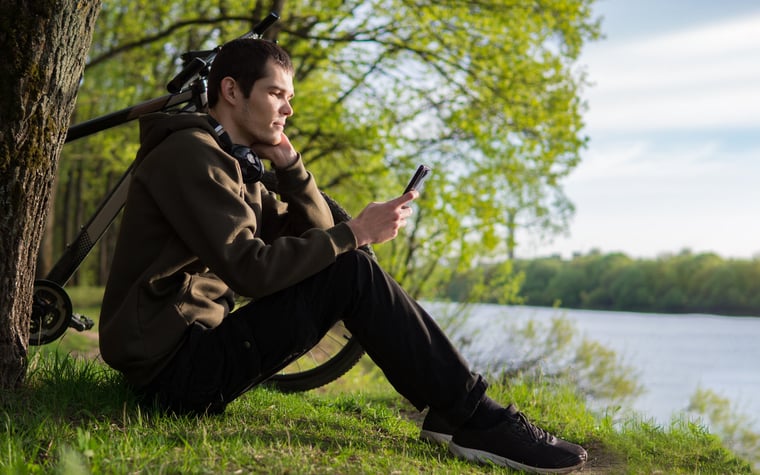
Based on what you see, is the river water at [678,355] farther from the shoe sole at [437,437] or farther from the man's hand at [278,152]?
the man's hand at [278,152]

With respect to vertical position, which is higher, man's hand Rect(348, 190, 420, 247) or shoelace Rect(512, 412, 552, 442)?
man's hand Rect(348, 190, 420, 247)

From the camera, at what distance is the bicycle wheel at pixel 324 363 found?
151 inches

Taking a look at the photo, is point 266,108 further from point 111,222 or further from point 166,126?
point 111,222

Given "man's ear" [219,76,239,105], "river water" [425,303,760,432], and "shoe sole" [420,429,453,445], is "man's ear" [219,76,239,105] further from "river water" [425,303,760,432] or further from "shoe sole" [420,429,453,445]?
"river water" [425,303,760,432]

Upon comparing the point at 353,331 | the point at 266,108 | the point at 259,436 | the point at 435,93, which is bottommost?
the point at 259,436

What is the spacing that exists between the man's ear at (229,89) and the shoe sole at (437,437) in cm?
142

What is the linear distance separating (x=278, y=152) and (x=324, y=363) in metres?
1.32

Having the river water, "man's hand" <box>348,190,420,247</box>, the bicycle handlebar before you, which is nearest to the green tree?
the river water

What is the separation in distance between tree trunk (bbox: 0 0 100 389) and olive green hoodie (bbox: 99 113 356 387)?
1.49 feet

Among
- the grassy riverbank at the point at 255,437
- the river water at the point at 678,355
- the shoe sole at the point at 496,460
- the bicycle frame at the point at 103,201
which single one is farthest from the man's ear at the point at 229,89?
the river water at the point at 678,355

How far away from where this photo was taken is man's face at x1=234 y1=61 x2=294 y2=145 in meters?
2.78

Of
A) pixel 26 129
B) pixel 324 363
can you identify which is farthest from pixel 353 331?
pixel 26 129

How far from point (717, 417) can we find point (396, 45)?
22.5ft

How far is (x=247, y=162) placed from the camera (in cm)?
275
